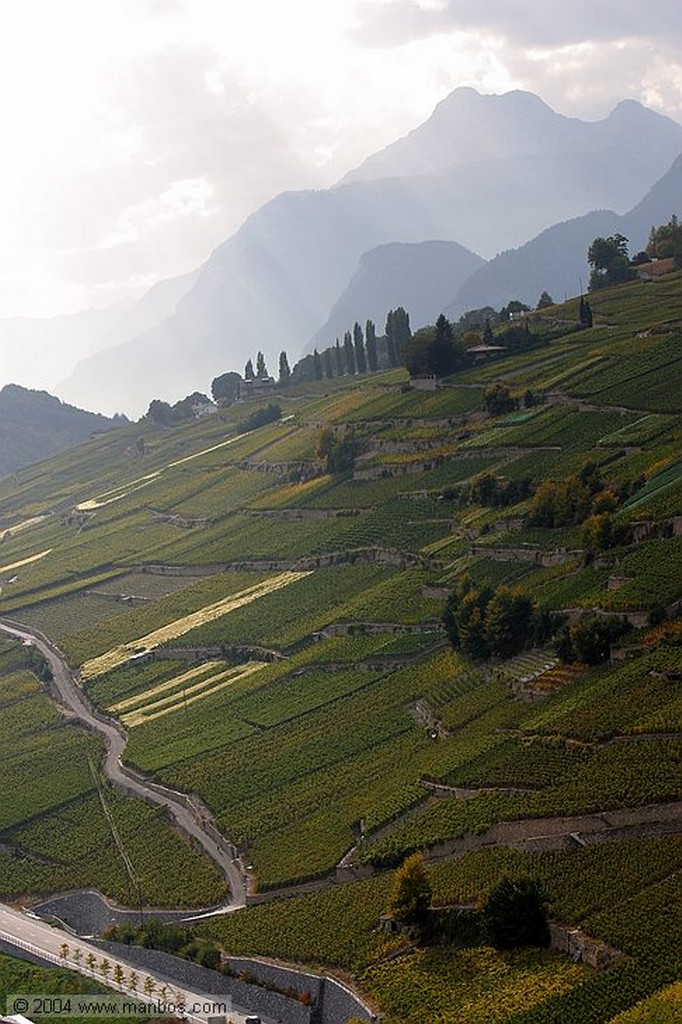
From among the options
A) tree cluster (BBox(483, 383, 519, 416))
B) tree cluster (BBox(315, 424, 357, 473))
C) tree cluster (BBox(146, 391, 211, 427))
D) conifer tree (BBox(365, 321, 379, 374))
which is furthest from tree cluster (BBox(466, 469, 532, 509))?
tree cluster (BBox(146, 391, 211, 427))

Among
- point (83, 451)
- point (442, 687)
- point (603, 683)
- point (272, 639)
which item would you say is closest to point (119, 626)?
point (272, 639)

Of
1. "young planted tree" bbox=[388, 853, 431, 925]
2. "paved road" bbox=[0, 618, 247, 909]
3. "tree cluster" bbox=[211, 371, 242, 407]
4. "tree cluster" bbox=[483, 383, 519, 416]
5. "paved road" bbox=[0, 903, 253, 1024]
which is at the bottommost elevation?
"paved road" bbox=[0, 903, 253, 1024]

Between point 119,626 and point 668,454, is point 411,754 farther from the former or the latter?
point 119,626

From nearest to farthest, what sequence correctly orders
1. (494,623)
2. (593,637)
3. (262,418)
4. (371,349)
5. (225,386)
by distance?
(593,637) → (494,623) → (262,418) → (371,349) → (225,386)

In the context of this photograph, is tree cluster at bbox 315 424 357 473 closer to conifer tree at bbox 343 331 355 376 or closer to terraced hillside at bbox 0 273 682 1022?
terraced hillside at bbox 0 273 682 1022

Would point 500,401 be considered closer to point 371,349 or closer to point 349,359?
point 371,349

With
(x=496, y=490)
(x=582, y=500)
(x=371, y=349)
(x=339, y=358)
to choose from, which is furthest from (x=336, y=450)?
(x=339, y=358)
